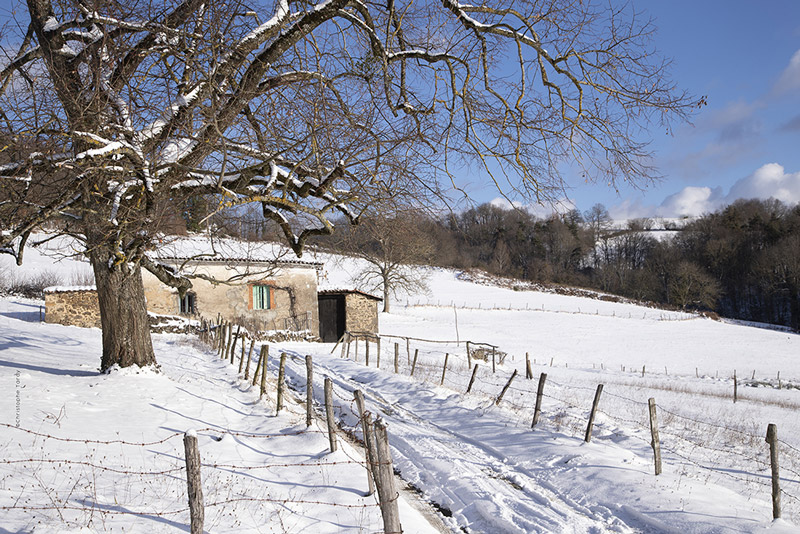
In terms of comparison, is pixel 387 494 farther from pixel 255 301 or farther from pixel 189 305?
pixel 255 301

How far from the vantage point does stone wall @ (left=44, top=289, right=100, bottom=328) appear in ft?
75.9

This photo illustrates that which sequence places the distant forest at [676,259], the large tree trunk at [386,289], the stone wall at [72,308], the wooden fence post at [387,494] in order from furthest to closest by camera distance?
the distant forest at [676,259] → the large tree trunk at [386,289] → the stone wall at [72,308] → the wooden fence post at [387,494]

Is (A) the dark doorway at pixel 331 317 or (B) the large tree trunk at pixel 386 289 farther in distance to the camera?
(B) the large tree trunk at pixel 386 289

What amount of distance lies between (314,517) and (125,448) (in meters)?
2.84

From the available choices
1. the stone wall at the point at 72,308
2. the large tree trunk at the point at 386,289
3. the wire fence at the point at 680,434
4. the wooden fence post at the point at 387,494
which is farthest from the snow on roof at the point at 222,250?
the large tree trunk at the point at 386,289

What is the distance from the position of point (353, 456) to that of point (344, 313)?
937 inches

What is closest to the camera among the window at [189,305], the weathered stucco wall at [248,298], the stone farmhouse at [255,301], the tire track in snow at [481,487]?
the tire track in snow at [481,487]

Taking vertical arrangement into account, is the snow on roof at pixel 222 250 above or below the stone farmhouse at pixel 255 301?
above

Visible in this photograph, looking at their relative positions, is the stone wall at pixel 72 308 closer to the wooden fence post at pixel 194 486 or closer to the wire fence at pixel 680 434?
the wire fence at pixel 680 434

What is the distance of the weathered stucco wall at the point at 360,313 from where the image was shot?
31081 millimetres

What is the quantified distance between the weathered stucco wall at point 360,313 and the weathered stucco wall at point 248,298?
7.88 ft

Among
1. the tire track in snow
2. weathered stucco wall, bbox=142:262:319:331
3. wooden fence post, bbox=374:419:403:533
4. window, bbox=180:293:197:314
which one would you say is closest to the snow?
the tire track in snow

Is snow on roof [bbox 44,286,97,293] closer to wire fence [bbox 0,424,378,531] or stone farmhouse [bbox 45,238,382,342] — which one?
stone farmhouse [bbox 45,238,382,342]

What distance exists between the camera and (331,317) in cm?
3175
